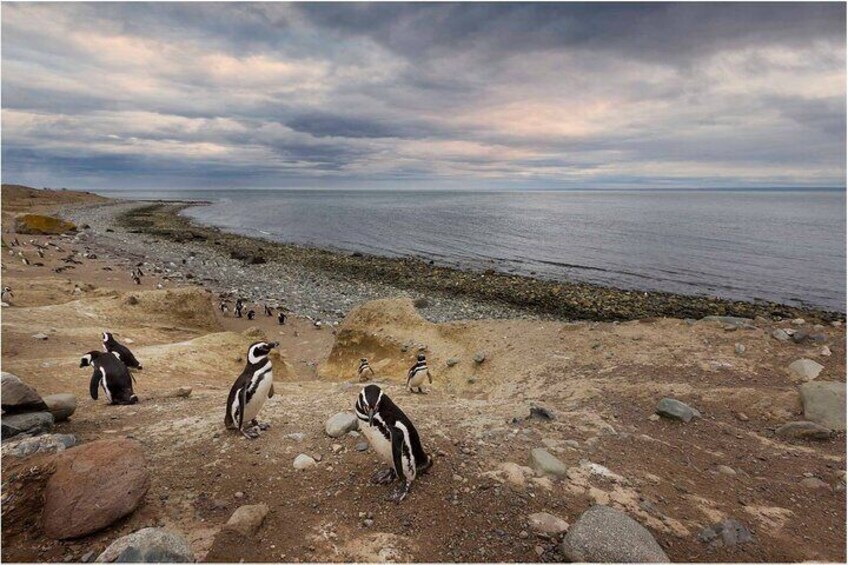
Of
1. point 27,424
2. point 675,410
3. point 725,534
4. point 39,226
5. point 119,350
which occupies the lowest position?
point 725,534

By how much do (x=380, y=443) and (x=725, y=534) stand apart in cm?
389

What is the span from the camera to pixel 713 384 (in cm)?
934

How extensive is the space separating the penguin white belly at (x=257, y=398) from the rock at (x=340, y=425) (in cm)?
104

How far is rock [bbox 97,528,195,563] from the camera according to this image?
141 inches

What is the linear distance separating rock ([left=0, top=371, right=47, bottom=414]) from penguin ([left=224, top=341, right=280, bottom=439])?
7.45 ft

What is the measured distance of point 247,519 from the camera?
14.5ft

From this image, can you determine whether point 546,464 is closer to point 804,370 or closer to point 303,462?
point 303,462

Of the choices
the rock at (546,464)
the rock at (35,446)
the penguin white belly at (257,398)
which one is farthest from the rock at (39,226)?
the rock at (546,464)

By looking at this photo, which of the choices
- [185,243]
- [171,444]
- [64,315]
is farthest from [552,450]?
[185,243]

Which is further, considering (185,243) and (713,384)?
(185,243)

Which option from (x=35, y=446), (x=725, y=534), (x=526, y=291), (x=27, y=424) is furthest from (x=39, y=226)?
(x=725, y=534)

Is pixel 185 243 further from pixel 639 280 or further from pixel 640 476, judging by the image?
pixel 640 476

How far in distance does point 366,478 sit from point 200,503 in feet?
5.99

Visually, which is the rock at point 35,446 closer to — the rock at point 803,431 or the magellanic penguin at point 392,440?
the magellanic penguin at point 392,440
